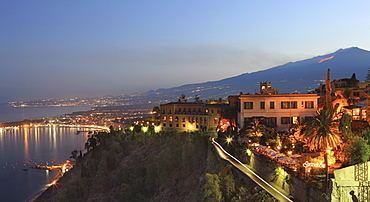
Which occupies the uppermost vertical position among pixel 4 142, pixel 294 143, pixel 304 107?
pixel 304 107

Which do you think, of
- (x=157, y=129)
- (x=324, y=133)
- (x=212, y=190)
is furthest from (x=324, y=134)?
(x=157, y=129)

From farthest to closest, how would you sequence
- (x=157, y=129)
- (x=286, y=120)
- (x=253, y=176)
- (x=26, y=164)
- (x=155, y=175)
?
(x=26, y=164)
(x=157, y=129)
(x=155, y=175)
(x=286, y=120)
(x=253, y=176)

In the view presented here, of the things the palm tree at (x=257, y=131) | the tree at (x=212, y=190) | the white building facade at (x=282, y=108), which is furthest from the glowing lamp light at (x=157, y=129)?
the tree at (x=212, y=190)

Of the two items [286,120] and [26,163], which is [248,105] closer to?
[286,120]

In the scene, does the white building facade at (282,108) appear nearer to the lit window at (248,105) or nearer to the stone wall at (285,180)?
the lit window at (248,105)

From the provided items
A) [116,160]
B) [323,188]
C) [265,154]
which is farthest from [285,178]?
[116,160]

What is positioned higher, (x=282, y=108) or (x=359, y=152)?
(x=282, y=108)

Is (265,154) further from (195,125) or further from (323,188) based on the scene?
(195,125)
